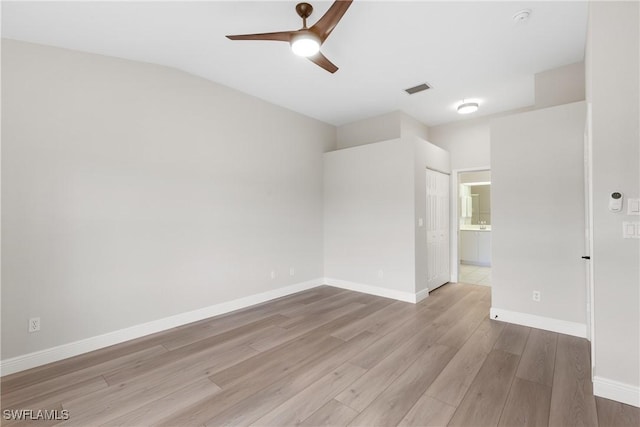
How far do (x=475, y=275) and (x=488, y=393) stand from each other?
454cm

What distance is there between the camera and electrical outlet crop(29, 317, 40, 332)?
2528mm

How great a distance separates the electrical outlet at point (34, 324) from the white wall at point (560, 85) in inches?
240

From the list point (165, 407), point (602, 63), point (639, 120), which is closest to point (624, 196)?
point (639, 120)

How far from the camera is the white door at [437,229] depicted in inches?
192

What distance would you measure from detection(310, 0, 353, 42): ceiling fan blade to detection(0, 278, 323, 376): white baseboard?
346 centimetres

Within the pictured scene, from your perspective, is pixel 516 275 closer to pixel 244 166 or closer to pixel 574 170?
pixel 574 170

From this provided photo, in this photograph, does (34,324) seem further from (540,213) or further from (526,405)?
(540,213)

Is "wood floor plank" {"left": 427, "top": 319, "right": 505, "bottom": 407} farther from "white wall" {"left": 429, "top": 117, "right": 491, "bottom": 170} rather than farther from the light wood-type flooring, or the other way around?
"white wall" {"left": 429, "top": 117, "right": 491, "bottom": 170}

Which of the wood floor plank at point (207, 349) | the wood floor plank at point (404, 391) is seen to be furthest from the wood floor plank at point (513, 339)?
the wood floor plank at point (207, 349)

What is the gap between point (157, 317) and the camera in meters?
3.30

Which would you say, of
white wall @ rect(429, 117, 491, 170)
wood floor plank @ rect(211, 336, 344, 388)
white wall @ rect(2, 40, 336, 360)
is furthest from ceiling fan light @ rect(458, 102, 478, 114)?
wood floor plank @ rect(211, 336, 344, 388)

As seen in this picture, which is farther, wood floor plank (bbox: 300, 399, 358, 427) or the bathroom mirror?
the bathroom mirror

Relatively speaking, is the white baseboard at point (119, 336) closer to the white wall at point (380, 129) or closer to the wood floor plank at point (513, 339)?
the wood floor plank at point (513, 339)

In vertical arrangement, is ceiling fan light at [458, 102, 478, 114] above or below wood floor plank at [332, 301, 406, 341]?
above
